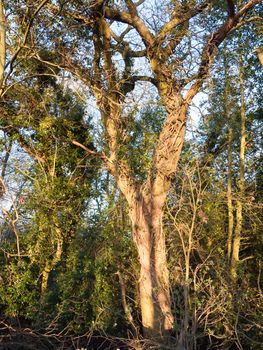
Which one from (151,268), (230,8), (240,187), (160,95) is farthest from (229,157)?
(151,268)

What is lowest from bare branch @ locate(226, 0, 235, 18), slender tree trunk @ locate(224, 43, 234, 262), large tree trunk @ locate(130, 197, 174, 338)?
large tree trunk @ locate(130, 197, 174, 338)

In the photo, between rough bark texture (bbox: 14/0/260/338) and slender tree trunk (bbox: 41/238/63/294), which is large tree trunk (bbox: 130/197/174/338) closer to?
rough bark texture (bbox: 14/0/260/338)

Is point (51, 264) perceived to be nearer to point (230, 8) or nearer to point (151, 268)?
point (151, 268)

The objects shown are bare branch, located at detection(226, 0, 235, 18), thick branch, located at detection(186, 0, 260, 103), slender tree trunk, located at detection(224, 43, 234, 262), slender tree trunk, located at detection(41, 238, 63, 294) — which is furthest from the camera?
slender tree trunk, located at detection(224, 43, 234, 262)

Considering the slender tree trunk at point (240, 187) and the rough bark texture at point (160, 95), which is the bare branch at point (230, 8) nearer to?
the rough bark texture at point (160, 95)

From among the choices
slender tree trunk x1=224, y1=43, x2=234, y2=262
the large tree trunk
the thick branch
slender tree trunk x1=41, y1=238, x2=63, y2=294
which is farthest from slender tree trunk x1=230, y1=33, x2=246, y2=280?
slender tree trunk x1=41, y1=238, x2=63, y2=294

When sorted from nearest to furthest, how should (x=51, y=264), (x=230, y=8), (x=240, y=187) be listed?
1. (x=230, y=8)
2. (x=51, y=264)
3. (x=240, y=187)

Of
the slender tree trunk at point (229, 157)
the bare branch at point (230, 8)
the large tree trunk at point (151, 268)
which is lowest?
the large tree trunk at point (151, 268)

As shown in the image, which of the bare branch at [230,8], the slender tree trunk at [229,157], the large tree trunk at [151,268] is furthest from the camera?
the slender tree trunk at [229,157]

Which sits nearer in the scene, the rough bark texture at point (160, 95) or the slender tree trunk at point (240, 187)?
the rough bark texture at point (160, 95)

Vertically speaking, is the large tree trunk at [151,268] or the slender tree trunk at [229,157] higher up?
the slender tree trunk at [229,157]

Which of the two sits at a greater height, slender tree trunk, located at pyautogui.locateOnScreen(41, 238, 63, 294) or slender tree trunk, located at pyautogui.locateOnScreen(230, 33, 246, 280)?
slender tree trunk, located at pyautogui.locateOnScreen(230, 33, 246, 280)

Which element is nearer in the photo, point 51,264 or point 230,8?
point 230,8

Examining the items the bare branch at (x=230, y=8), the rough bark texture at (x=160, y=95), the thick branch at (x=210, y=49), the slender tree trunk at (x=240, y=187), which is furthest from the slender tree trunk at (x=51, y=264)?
the bare branch at (x=230, y=8)
